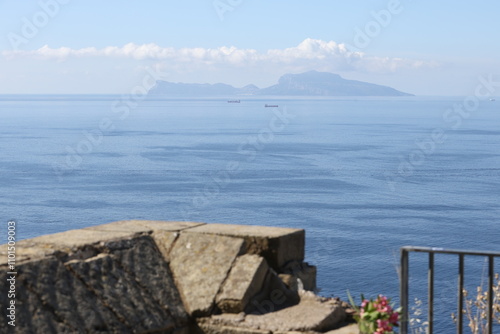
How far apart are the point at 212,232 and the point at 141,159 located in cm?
8371

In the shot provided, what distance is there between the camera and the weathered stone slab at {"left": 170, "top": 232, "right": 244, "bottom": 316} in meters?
5.12

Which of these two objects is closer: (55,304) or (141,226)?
(55,304)

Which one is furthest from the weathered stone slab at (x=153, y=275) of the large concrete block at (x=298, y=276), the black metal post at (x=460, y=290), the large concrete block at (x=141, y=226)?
the black metal post at (x=460, y=290)

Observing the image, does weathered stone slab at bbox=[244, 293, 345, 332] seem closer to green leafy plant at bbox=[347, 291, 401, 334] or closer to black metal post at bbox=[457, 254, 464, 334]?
green leafy plant at bbox=[347, 291, 401, 334]

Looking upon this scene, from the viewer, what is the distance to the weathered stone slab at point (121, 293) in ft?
15.1

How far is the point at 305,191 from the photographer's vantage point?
221 feet

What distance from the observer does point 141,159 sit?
88.1 metres

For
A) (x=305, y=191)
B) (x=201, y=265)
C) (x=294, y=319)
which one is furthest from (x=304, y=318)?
(x=305, y=191)

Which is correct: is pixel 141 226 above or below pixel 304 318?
above

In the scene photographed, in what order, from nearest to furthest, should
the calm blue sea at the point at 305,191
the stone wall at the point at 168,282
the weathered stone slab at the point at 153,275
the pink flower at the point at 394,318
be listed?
the stone wall at the point at 168,282 < the pink flower at the point at 394,318 < the weathered stone slab at the point at 153,275 < the calm blue sea at the point at 305,191

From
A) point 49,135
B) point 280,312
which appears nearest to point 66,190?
point 49,135

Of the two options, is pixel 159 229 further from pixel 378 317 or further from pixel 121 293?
pixel 378 317

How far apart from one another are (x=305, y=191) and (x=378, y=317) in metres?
62.9

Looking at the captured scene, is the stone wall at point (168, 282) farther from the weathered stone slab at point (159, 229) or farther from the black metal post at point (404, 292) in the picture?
the black metal post at point (404, 292)
